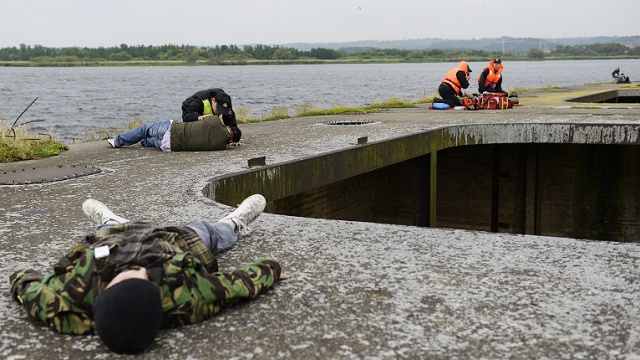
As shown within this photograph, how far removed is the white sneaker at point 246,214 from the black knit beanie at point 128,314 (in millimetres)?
1899

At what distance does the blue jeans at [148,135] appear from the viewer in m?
10.9

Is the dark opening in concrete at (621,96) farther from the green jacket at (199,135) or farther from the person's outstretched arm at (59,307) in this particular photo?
the person's outstretched arm at (59,307)

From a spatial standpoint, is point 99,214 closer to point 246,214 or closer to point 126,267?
point 246,214

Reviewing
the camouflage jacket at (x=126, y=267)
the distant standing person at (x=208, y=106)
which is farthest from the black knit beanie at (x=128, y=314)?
the distant standing person at (x=208, y=106)

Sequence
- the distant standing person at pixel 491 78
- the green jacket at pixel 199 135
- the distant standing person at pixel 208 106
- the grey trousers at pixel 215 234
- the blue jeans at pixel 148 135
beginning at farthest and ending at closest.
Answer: the distant standing person at pixel 491 78 < the blue jeans at pixel 148 135 < the distant standing person at pixel 208 106 < the green jacket at pixel 199 135 < the grey trousers at pixel 215 234

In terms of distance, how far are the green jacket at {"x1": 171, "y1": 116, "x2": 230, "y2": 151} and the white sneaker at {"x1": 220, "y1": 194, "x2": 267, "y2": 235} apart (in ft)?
17.7

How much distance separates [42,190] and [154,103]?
1984 inches

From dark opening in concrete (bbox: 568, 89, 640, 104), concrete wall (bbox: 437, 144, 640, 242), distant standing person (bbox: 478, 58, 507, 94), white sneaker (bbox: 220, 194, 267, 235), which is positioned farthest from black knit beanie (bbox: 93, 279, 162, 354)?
dark opening in concrete (bbox: 568, 89, 640, 104)

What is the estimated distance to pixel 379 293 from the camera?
156 inches

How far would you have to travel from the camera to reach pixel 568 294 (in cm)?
391

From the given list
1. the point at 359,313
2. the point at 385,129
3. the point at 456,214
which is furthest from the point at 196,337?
the point at 456,214

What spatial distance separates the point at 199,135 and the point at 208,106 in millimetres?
579

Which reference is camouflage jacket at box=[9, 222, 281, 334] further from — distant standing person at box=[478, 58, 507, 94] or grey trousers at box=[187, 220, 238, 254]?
distant standing person at box=[478, 58, 507, 94]

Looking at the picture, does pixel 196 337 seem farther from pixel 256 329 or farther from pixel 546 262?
pixel 546 262
